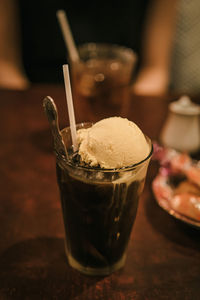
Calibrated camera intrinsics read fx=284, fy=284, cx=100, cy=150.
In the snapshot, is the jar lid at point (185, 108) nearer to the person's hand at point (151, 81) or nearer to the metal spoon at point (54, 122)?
the metal spoon at point (54, 122)

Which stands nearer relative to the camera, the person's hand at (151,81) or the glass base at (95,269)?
the glass base at (95,269)

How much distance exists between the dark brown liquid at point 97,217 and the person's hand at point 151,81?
1.21 meters

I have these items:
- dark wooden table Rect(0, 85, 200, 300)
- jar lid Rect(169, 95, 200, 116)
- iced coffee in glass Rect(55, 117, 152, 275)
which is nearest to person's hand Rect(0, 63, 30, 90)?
dark wooden table Rect(0, 85, 200, 300)

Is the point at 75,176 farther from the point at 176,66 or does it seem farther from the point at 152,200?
the point at 176,66

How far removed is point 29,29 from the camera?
1784mm

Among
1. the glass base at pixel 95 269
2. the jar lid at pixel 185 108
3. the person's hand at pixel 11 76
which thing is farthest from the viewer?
the person's hand at pixel 11 76

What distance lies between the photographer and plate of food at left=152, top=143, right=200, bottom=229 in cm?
62

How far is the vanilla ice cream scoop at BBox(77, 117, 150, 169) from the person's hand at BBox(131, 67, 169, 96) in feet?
3.92

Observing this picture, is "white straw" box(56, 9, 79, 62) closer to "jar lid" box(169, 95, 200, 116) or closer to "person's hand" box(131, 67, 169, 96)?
"jar lid" box(169, 95, 200, 116)

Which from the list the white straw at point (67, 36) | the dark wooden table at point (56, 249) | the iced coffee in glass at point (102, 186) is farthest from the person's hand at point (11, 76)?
the iced coffee in glass at point (102, 186)

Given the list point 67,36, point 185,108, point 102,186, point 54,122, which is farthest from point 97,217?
point 67,36

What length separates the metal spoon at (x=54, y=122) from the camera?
433 millimetres

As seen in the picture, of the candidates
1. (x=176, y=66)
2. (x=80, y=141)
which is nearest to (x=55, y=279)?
(x=80, y=141)

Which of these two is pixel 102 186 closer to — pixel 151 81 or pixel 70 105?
pixel 70 105
